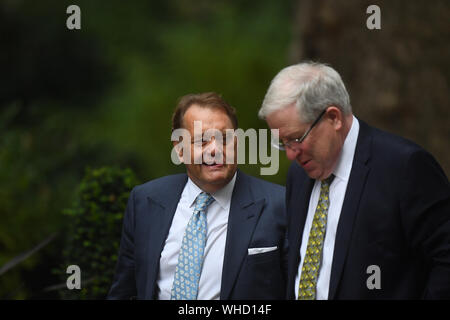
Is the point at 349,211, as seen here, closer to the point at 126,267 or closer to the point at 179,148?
the point at 179,148

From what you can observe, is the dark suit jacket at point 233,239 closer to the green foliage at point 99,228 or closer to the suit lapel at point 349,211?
the suit lapel at point 349,211

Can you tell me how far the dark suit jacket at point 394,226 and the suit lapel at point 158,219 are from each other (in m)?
0.81

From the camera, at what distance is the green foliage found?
4.27m

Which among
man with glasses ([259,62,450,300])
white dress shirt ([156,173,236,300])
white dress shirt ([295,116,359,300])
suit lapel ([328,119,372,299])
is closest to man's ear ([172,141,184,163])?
white dress shirt ([156,173,236,300])

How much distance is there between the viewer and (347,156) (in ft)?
10.0

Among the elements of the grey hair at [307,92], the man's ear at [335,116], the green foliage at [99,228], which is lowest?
the green foliage at [99,228]

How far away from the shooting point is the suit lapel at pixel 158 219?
10.1ft

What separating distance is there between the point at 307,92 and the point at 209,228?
790mm

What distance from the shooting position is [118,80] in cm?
1272

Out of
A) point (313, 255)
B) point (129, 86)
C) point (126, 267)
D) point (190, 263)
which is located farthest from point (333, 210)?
point (129, 86)

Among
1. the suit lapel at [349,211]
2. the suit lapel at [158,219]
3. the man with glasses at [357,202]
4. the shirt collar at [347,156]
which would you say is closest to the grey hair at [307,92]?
the man with glasses at [357,202]

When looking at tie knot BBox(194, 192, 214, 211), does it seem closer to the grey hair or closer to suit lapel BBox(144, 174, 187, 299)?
suit lapel BBox(144, 174, 187, 299)

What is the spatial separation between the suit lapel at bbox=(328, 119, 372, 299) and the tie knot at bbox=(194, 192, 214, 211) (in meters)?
0.63
